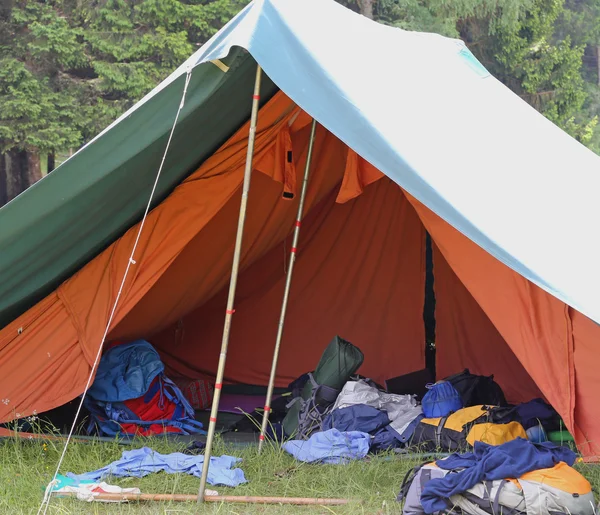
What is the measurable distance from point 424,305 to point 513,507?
2345mm

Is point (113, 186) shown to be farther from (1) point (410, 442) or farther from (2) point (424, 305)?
(2) point (424, 305)

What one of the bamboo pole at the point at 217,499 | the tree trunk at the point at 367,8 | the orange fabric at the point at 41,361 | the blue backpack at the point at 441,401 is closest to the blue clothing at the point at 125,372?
the orange fabric at the point at 41,361

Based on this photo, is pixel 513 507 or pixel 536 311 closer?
pixel 513 507

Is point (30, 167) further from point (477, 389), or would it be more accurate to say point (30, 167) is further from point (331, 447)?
point (331, 447)

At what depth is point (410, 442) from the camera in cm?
329

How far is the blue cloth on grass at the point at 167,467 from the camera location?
283 centimetres

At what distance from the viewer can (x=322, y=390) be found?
3594 millimetres

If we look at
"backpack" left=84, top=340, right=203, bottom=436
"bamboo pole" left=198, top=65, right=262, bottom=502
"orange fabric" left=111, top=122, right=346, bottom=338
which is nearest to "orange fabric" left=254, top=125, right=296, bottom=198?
"orange fabric" left=111, top=122, right=346, bottom=338

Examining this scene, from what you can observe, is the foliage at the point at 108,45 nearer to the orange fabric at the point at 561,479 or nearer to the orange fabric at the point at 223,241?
the orange fabric at the point at 223,241

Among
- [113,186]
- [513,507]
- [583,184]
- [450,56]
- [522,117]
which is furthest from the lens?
[450,56]

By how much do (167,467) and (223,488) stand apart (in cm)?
26

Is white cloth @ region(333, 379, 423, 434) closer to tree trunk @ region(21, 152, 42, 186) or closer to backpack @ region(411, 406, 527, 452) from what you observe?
backpack @ region(411, 406, 527, 452)

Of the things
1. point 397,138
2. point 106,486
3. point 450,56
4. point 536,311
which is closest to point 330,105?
point 397,138

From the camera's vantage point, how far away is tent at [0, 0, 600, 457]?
2574mm
